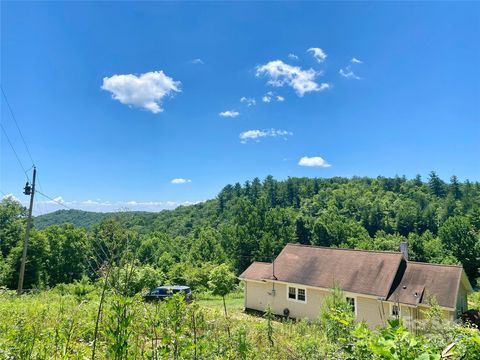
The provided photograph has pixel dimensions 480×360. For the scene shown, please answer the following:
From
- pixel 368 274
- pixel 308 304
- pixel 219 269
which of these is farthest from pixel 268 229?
pixel 368 274

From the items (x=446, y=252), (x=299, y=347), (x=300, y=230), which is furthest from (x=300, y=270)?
(x=300, y=230)

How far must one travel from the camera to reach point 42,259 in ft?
151

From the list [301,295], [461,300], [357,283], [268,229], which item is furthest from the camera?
[268,229]

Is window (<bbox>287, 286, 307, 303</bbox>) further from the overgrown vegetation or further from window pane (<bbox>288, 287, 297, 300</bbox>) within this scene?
the overgrown vegetation

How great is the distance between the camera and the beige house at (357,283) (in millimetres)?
16156

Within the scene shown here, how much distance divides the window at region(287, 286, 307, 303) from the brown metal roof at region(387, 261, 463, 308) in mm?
5066

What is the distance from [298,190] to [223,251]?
62495mm

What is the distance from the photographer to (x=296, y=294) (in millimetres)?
19703

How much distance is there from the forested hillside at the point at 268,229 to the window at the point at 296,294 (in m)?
8.06

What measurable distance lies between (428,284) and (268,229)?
42073mm

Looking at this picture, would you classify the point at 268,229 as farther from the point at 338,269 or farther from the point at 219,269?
the point at 338,269

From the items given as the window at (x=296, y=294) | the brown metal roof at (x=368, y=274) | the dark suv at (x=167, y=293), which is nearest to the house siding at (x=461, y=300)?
the brown metal roof at (x=368, y=274)

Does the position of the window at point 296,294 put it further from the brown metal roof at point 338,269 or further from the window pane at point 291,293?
the brown metal roof at point 338,269

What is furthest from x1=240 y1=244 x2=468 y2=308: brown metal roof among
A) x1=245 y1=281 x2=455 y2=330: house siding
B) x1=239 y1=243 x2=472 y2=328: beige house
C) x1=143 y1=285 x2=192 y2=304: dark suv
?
x1=143 y1=285 x2=192 y2=304: dark suv
